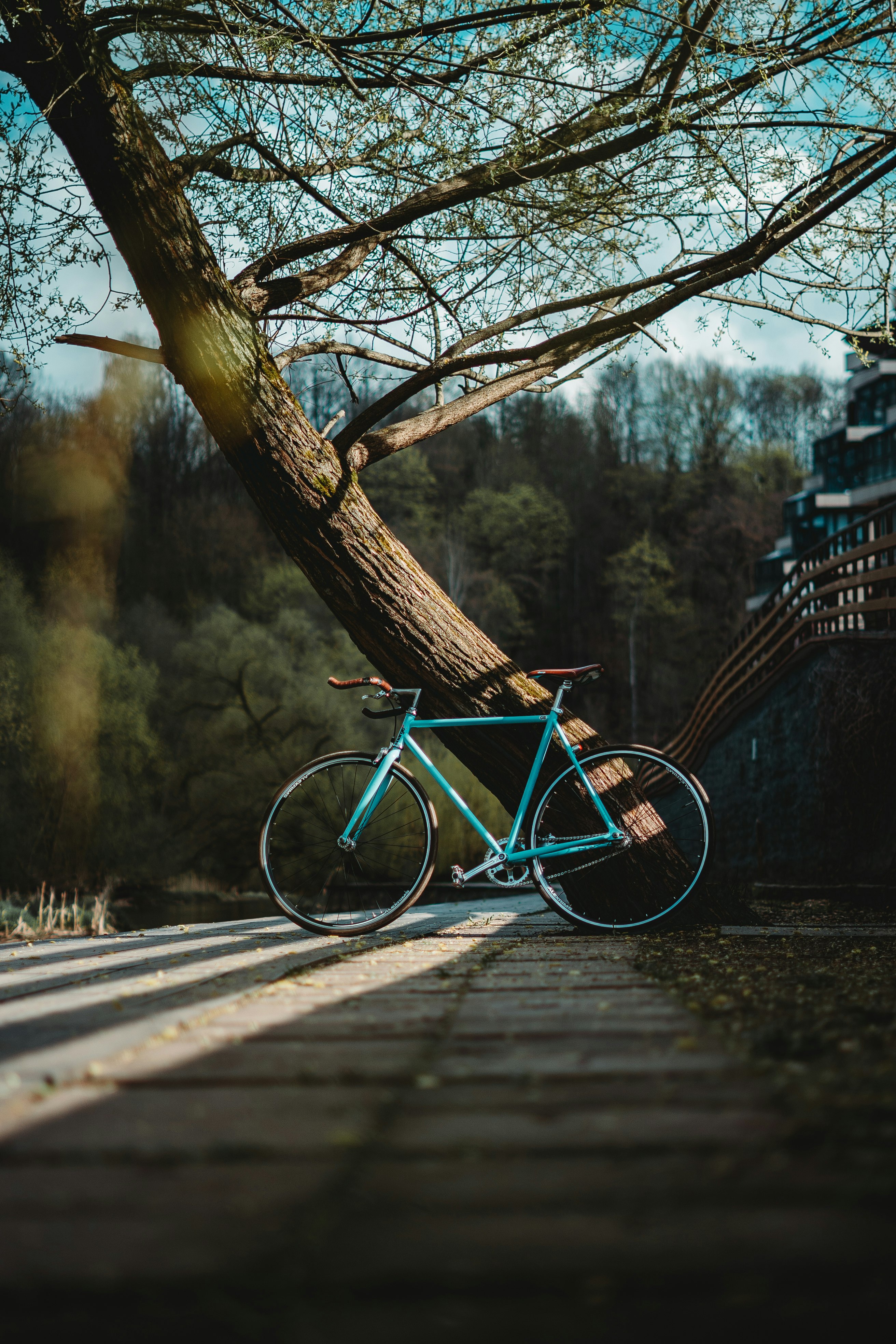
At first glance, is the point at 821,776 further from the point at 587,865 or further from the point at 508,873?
the point at 508,873

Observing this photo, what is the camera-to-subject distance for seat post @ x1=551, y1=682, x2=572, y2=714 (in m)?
4.08

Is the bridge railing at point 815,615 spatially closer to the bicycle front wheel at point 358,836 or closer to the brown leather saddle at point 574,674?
the brown leather saddle at point 574,674

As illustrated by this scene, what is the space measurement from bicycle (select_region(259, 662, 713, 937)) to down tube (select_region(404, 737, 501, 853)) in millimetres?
10

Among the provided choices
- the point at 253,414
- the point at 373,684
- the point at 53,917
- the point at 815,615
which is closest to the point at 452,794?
the point at 373,684

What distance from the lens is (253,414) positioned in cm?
396

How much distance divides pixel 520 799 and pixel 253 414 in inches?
76.1

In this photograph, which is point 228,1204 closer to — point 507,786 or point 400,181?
point 507,786

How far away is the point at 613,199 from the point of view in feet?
15.7

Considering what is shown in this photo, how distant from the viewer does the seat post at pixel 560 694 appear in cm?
408

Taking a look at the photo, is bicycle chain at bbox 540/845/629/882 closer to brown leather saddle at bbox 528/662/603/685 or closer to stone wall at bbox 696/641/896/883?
brown leather saddle at bbox 528/662/603/685

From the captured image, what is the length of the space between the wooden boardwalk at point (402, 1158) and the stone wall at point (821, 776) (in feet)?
20.6

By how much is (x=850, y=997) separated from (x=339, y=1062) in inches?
47.9

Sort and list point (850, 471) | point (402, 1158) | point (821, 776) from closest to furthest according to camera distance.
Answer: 1. point (402, 1158)
2. point (821, 776)
3. point (850, 471)

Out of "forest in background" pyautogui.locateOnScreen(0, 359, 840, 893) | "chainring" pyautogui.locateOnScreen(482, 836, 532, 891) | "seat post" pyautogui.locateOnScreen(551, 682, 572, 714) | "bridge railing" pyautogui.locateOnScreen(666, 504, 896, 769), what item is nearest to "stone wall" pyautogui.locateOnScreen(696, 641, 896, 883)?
"bridge railing" pyautogui.locateOnScreen(666, 504, 896, 769)
